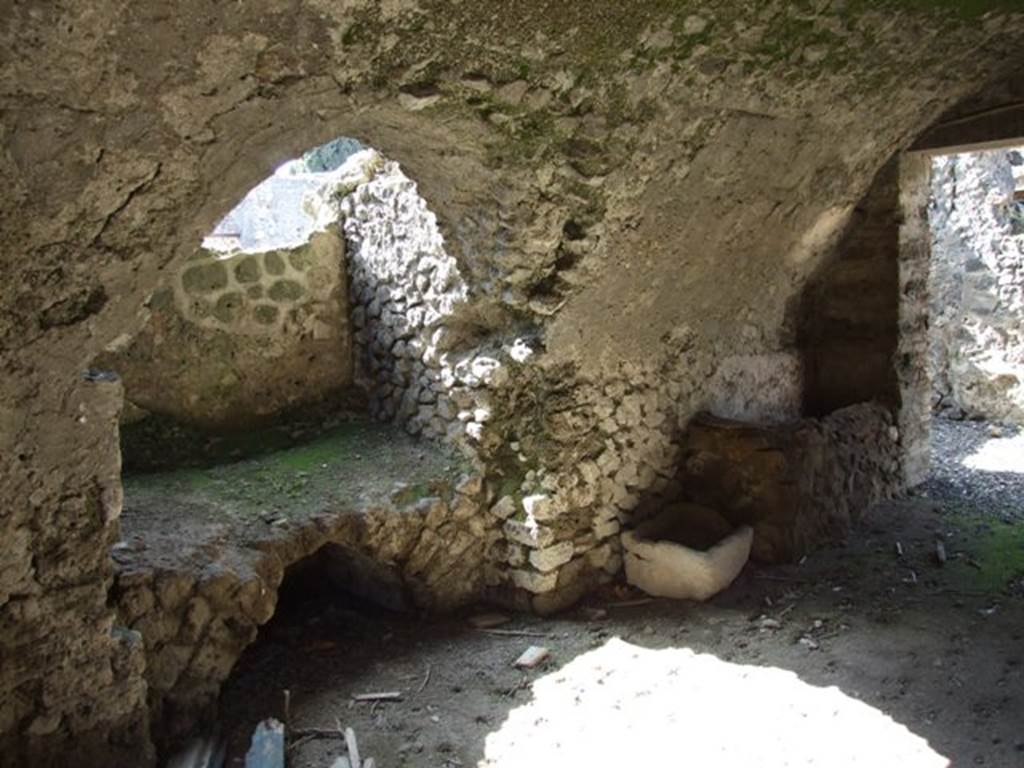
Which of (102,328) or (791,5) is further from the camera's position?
(791,5)

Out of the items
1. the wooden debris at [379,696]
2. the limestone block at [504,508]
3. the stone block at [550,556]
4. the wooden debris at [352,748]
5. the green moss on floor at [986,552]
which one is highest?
the limestone block at [504,508]

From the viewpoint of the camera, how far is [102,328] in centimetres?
243

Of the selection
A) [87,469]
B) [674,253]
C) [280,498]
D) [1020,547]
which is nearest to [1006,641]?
[1020,547]

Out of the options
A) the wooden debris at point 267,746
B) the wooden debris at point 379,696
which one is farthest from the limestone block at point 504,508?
the wooden debris at point 267,746

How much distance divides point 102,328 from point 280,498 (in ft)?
4.29

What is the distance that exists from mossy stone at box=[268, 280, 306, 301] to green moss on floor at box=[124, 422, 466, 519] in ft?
2.43

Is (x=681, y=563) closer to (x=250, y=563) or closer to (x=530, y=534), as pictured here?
(x=530, y=534)

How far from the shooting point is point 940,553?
4336 millimetres

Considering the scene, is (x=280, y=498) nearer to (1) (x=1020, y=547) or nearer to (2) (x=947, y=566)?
(2) (x=947, y=566)

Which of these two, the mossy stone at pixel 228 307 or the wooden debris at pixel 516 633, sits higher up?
the mossy stone at pixel 228 307

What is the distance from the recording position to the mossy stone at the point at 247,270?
162 inches

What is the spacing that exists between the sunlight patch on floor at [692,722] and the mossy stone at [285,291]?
2289mm

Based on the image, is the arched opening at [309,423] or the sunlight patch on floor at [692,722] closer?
the sunlight patch on floor at [692,722]

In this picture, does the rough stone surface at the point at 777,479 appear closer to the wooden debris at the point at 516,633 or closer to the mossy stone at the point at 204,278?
the wooden debris at the point at 516,633
